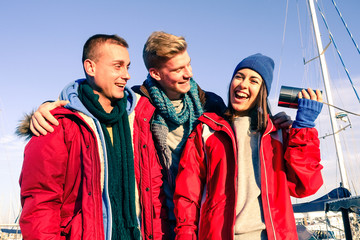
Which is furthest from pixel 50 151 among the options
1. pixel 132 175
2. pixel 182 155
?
pixel 182 155

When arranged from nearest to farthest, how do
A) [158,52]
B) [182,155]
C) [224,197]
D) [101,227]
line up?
[101,227] → [224,197] → [182,155] → [158,52]

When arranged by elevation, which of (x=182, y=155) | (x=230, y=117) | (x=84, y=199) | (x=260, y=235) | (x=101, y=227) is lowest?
(x=260, y=235)

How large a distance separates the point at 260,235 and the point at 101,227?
1179 mm

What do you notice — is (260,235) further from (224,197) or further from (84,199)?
(84,199)

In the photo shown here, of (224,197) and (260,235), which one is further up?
(224,197)

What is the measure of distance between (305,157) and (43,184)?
6.42 feet

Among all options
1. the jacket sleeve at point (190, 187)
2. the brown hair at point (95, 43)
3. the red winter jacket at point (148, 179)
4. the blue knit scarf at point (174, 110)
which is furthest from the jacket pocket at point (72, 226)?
the brown hair at point (95, 43)

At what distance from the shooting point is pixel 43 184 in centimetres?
270

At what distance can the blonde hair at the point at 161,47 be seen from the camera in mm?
3613

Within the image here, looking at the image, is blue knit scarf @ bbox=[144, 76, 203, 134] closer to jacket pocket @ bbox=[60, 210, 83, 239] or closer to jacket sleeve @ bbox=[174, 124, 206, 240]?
jacket sleeve @ bbox=[174, 124, 206, 240]

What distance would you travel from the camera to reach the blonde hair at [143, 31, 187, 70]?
361cm

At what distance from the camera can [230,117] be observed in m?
3.30

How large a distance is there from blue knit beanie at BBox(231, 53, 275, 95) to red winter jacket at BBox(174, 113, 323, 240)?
534 mm

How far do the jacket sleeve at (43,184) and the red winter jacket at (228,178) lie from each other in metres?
0.92
